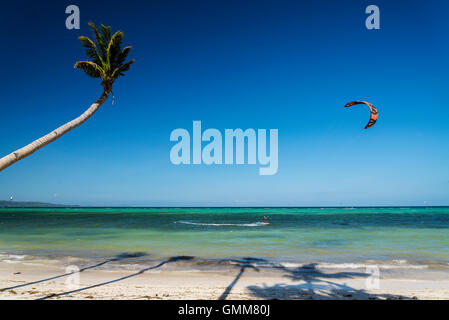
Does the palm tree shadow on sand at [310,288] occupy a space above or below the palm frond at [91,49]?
below

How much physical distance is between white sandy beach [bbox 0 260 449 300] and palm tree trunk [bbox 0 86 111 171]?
4.88 meters

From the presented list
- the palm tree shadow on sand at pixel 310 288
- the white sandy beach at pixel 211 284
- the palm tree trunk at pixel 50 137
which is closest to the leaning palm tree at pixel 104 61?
the palm tree trunk at pixel 50 137

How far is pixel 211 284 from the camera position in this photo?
1108 cm

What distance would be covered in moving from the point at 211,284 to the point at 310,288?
3757mm

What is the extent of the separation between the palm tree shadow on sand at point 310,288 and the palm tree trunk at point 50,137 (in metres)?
6.75

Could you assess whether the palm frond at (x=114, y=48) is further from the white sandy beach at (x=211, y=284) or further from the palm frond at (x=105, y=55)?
the white sandy beach at (x=211, y=284)

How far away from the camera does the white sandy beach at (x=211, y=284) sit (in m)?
9.22

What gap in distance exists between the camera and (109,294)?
9188mm

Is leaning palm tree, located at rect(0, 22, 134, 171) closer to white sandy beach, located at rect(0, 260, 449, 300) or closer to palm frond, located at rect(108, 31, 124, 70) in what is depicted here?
palm frond, located at rect(108, 31, 124, 70)
